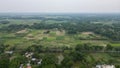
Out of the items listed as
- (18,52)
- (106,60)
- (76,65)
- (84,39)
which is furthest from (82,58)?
(84,39)

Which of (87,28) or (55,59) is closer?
(55,59)

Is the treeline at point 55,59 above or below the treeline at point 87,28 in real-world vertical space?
above

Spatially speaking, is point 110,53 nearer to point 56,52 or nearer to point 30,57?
point 56,52

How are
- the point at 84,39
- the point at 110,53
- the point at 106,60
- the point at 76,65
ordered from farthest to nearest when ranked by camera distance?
the point at 84,39, the point at 110,53, the point at 106,60, the point at 76,65

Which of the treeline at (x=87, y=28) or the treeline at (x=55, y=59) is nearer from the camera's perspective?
the treeline at (x=55, y=59)

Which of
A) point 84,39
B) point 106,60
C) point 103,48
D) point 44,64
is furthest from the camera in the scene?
point 84,39

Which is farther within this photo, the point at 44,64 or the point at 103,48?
the point at 103,48

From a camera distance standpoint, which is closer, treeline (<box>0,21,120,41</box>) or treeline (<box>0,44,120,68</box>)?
treeline (<box>0,44,120,68</box>)

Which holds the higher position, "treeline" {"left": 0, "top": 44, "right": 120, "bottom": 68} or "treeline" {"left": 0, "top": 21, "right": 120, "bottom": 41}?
"treeline" {"left": 0, "top": 44, "right": 120, "bottom": 68}

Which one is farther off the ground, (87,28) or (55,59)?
(55,59)

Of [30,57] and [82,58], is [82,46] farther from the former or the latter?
[30,57]

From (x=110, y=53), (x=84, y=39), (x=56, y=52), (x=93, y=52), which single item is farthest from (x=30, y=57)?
(x=84, y=39)
